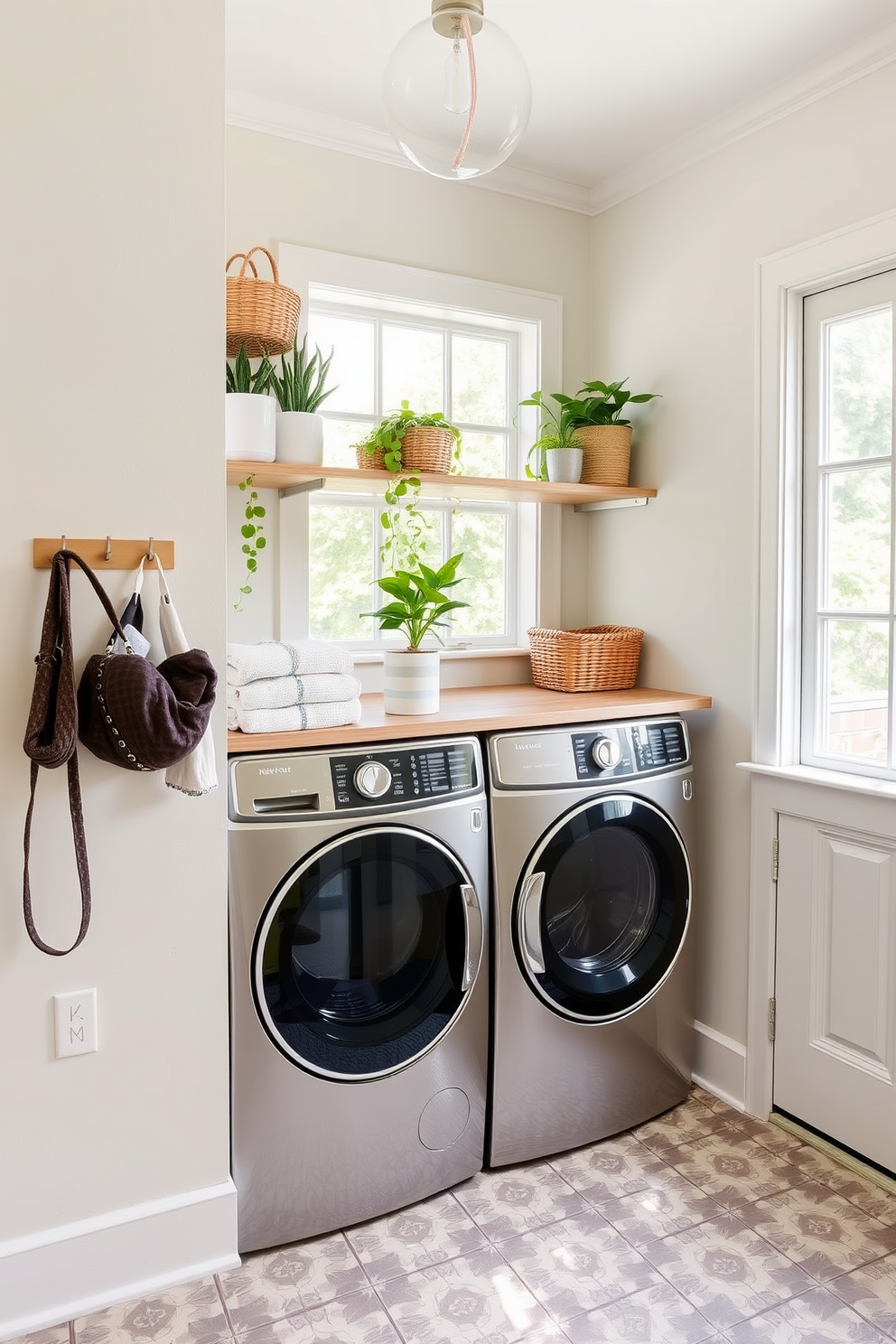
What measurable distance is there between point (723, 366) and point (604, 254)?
0.68 m

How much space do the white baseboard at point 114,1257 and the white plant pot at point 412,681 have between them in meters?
1.02

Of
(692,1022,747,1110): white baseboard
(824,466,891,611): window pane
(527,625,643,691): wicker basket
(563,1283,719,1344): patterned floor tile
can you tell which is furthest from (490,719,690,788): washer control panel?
(563,1283,719,1344): patterned floor tile

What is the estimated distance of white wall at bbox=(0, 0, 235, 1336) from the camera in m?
1.61

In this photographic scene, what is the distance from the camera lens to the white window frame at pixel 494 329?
2.42 m

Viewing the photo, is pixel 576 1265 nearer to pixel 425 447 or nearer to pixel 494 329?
pixel 425 447

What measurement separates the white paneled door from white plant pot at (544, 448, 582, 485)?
106 cm

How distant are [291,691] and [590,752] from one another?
719mm

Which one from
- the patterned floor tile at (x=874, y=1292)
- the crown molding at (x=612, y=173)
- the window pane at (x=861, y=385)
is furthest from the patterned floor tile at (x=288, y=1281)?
the crown molding at (x=612, y=173)

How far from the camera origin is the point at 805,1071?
2.26m

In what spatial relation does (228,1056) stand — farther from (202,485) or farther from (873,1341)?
(873,1341)

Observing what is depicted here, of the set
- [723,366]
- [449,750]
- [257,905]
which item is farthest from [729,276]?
[257,905]

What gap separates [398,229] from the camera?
254 cm

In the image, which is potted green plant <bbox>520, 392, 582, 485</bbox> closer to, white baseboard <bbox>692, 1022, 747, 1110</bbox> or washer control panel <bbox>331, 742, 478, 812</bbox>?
washer control panel <bbox>331, 742, 478, 812</bbox>

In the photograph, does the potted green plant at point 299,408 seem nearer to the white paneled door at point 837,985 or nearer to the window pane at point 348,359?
the window pane at point 348,359
